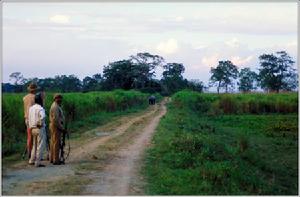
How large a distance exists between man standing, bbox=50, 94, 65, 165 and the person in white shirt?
0.30 m

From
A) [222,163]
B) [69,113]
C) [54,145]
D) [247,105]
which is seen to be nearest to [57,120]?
[54,145]

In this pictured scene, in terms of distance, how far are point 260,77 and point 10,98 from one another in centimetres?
5911

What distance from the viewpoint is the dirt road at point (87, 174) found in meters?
9.03

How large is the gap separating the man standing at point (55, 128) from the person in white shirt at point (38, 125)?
0.30m

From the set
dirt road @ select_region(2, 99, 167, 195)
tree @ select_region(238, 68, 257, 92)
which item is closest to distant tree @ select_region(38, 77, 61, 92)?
tree @ select_region(238, 68, 257, 92)

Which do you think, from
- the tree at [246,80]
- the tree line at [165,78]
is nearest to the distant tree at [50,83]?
the tree line at [165,78]

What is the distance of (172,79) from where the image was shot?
267 ft

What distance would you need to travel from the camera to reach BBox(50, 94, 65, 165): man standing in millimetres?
11586

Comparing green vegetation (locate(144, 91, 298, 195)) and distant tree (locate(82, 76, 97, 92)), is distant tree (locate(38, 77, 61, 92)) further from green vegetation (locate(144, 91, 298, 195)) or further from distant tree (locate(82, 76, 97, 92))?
green vegetation (locate(144, 91, 298, 195))

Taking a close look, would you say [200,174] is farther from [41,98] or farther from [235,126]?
[235,126]

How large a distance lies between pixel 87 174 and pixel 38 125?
1.57 m

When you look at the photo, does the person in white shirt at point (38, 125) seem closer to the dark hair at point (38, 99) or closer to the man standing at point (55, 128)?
the dark hair at point (38, 99)

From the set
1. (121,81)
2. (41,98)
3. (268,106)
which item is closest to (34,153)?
(41,98)

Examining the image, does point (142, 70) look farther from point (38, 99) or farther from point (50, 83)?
point (38, 99)
